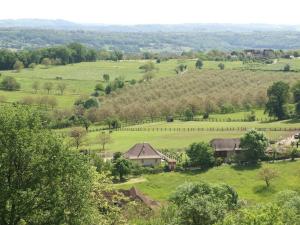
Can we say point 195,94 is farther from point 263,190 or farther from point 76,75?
point 263,190

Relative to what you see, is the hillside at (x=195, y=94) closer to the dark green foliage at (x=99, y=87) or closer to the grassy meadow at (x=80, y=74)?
the dark green foliage at (x=99, y=87)

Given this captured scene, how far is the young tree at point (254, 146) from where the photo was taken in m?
72.3

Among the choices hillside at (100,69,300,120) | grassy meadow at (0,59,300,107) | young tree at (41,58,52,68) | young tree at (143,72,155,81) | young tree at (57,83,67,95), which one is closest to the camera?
hillside at (100,69,300,120)

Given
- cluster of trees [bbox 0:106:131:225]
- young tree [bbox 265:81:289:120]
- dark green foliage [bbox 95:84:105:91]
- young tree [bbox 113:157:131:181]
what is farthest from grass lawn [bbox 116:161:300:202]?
dark green foliage [bbox 95:84:105:91]

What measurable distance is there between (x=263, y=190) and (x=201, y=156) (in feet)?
37.7

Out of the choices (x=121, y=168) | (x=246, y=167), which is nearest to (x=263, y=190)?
(x=246, y=167)

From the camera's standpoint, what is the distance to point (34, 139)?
84.2 feet

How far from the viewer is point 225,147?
255 ft

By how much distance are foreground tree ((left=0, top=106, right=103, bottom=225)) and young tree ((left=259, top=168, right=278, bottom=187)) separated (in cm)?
3990

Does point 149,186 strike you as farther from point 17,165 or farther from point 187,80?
point 187,80

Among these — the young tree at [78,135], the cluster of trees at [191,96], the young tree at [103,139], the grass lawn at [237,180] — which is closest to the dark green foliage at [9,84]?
the cluster of trees at [191,96]

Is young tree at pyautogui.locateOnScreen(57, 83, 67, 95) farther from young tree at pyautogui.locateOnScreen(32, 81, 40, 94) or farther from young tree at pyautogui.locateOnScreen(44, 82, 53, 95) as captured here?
young tree at pyautogui.locateOnScreen(32, 81, 40, 94)

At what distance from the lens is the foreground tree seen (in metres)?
24.9

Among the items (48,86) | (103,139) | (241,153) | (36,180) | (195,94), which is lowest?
(48,86)
